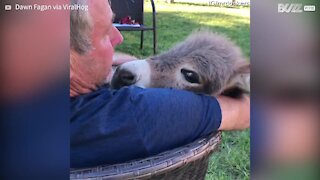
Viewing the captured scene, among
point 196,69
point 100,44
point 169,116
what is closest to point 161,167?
point 169,116

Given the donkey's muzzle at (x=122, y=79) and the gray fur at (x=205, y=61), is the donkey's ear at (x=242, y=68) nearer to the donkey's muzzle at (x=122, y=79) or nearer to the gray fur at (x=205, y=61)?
the gray fur at (x=205, y=61)

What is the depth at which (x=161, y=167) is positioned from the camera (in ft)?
7.55

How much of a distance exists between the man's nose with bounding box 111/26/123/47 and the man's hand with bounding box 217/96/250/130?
0.46 metres

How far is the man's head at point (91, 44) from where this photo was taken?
2283 mm

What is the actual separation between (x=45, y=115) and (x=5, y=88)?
0.18m

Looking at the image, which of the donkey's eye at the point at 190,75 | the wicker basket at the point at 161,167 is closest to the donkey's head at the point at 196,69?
the donkey's eye at the point at 190,75

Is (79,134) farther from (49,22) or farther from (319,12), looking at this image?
(319,12)

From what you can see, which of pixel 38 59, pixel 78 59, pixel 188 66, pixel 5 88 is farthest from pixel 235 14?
pixel 5 88

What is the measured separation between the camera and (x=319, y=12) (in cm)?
239

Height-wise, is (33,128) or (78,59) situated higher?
(78,59)

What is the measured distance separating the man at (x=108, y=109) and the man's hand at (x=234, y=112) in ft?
0.31

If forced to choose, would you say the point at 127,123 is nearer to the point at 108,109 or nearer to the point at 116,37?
the point at 108,109

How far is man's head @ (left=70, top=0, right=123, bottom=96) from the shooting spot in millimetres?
2283

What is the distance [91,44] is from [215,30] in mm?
501
